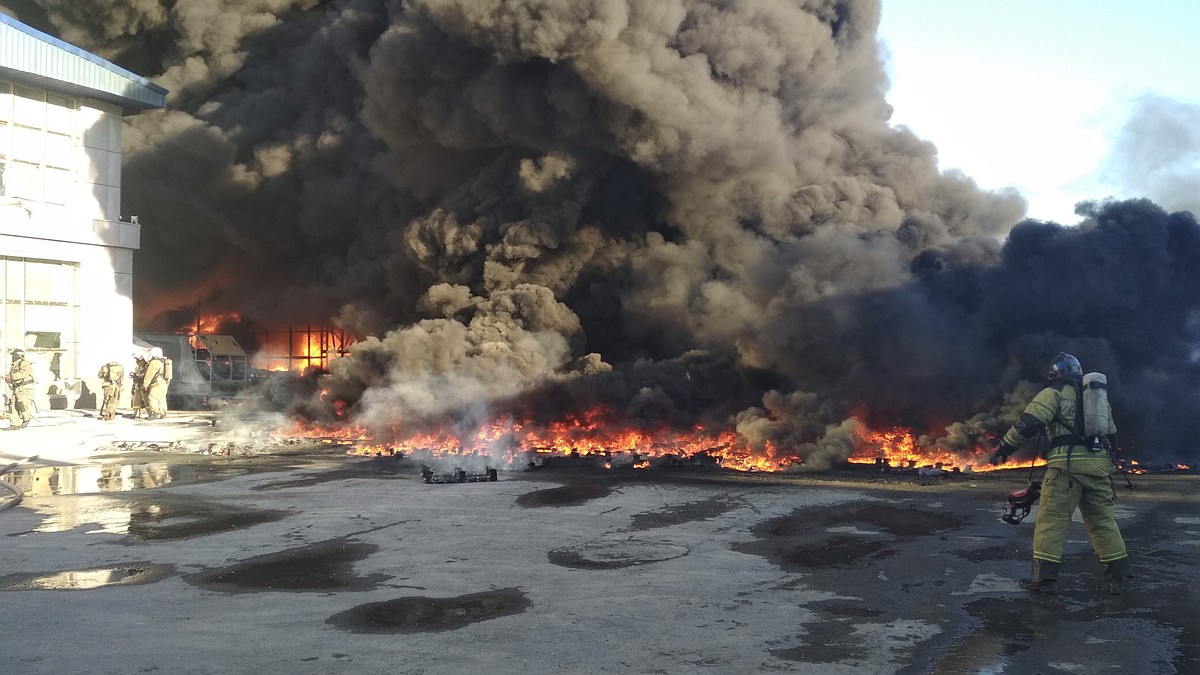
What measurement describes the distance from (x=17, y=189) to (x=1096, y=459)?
23834 mm

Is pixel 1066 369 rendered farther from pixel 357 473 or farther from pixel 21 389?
pixel 21 389

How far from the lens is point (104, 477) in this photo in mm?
13164

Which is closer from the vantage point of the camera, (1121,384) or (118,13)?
(1121,384)

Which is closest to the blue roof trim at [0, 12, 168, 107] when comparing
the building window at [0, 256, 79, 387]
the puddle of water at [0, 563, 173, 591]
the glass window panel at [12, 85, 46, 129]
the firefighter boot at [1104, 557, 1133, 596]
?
the glass window panel at [12, 85, 46, 129]

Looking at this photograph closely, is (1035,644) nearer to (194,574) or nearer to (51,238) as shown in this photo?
(194,574)

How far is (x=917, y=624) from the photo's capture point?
5949mm

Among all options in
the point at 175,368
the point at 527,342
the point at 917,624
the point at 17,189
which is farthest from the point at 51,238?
the point at 917,624

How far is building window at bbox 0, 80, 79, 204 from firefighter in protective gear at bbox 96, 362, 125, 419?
Result: 485 centimetres

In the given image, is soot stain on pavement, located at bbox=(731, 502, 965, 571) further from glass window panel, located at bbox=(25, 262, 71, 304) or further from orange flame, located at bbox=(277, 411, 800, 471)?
glass window panel, located at bbox=(25, 262, 71, 304)

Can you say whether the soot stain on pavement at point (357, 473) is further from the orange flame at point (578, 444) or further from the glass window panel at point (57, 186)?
the glass window panel at point (57, 186)

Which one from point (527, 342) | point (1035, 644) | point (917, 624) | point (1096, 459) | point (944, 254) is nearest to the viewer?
point (1035, 644)

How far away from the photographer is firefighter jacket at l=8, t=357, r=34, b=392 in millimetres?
18984

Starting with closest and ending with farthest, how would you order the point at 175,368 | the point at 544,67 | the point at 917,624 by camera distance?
the point at 917,624, the point at 544,67, the point at 175,368

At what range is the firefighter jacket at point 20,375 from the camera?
62.3ft
